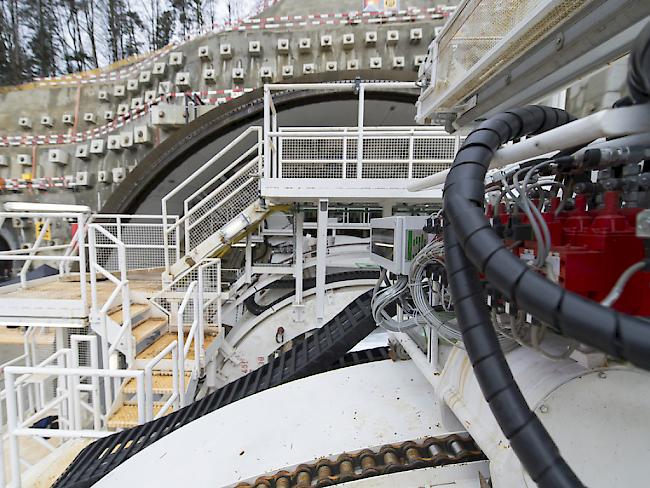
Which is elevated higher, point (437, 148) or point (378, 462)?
point (437, 148)

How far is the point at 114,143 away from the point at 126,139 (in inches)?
23.9

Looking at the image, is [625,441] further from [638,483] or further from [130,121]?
[130,121]

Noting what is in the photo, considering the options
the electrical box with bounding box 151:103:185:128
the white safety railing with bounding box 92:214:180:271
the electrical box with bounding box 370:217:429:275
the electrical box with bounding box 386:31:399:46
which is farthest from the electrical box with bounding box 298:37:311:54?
the electrical box with bounding box 370:217:429:275

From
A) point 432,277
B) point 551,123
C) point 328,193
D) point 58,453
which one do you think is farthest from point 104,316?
point 551,123

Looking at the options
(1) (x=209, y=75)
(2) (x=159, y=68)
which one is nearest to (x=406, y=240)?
(1) (x=209, y=75)

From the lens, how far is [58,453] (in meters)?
2.60

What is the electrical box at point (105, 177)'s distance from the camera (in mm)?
9844

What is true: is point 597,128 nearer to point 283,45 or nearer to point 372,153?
point 372,153

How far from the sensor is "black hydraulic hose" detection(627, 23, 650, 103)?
67cm

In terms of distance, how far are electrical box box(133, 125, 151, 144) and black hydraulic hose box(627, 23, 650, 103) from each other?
1032cm

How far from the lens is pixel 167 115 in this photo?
26.8ft

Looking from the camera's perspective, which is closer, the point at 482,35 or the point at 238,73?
the point at 482,35

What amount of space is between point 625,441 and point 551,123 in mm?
1040

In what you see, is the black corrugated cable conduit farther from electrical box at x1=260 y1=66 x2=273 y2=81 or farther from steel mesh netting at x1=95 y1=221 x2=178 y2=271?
electrical box at x1=260 y1=66 x2=273 y2=81
